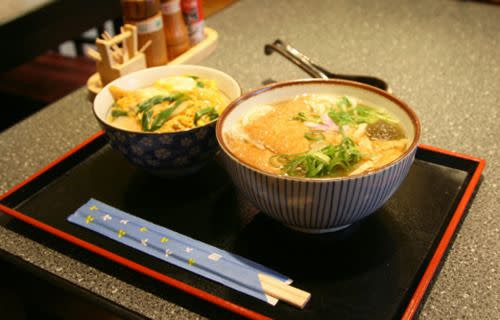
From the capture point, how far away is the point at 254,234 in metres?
0.89

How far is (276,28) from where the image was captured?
6.08 feet

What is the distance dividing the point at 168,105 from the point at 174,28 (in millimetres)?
545

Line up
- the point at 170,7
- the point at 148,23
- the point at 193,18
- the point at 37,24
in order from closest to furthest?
the point at 148,23 → the point at 170,7 → the point at 193,18 → the point at 37,24

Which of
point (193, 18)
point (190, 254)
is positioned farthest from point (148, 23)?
point (190, 254)

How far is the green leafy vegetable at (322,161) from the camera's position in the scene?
0.79 metres

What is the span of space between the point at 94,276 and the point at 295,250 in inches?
13.2

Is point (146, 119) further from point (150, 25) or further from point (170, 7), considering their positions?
point (170, 7)

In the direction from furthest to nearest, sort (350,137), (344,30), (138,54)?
(344,30)
(138,54)
(350,137)

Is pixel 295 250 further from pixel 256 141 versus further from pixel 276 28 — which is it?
pixel 276 28

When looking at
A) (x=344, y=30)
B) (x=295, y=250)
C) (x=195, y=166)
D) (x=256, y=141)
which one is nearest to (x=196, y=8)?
(x=344, y=30)

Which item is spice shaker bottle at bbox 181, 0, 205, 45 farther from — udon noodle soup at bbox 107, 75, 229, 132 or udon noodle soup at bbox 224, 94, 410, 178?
udon noodle soup at bbox 224, 94, 410, 178

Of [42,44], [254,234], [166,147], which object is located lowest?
[42,44]

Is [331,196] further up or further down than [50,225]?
further up

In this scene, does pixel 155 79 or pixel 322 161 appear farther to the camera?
pixel 155 79
